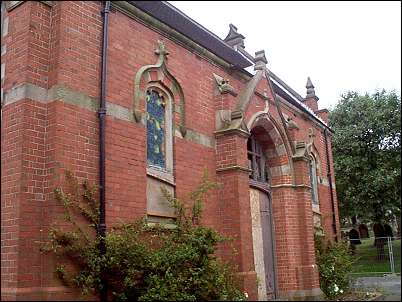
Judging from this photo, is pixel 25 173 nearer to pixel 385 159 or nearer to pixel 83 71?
pixel 83 71

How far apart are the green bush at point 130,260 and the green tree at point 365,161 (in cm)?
1742

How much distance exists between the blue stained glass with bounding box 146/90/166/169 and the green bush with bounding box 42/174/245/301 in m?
1.63

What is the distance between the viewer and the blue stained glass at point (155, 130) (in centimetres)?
949

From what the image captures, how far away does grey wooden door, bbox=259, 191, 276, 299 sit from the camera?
1300cm

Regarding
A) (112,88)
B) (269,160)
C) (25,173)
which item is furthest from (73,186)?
(269,160)

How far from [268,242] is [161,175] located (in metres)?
5.18

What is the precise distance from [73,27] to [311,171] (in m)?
12.3

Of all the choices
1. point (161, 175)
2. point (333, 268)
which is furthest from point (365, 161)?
point (161, 175)

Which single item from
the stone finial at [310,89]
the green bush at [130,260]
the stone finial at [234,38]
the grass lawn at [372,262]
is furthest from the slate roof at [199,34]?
the grass lawn at [372,262]

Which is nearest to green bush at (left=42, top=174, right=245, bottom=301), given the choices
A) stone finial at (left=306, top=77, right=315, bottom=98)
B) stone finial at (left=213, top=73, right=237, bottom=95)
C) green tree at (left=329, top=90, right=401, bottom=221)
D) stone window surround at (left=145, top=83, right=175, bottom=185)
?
stone window surround at (left=145, top=83, right=175, bottom=185)

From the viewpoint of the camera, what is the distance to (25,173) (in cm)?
704

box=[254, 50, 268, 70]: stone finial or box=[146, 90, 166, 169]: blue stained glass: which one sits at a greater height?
box=[254, 50, 268, 70]: stone finial

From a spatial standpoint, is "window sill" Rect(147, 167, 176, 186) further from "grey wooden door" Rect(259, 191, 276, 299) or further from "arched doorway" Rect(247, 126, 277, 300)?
"grey wooden door" Rect(259, 191, 276, 299)

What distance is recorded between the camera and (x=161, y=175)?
9.49 m
